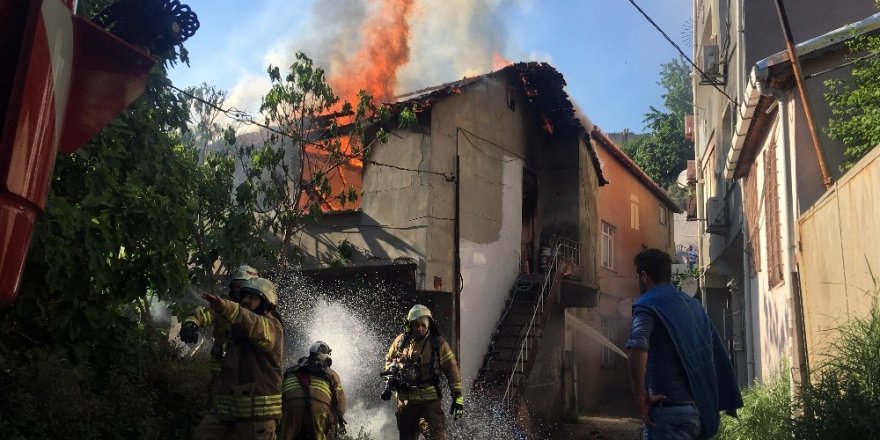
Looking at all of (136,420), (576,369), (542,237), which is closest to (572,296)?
(542,237)

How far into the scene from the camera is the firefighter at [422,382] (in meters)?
8.09

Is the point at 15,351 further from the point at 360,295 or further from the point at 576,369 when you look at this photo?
the point at 576,369

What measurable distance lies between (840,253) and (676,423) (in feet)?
9.48

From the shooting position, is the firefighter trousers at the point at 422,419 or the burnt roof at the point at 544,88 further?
the burnt roof at the point at 544,88

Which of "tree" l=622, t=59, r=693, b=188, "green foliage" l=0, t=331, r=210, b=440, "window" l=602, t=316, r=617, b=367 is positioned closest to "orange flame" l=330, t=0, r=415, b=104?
"green foliage" l=0, t=331, r=210, b=440

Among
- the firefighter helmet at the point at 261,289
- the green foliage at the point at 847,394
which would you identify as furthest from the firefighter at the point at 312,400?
the green foliage at the point at 847,394

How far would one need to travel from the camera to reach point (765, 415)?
7.02 meters

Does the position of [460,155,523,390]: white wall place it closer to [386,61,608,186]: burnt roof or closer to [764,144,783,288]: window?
[386,61,608,186]: burnt roof

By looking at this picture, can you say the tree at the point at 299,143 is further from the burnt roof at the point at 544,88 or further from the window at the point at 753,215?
the window at the point at 753,215

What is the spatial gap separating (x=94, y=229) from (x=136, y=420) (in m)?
2.97

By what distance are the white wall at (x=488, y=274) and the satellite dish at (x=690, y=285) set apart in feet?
23.9

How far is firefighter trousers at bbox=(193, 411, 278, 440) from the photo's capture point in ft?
18.2

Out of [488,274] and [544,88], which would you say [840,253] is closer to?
[488,274]

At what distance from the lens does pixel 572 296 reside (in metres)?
19.0
